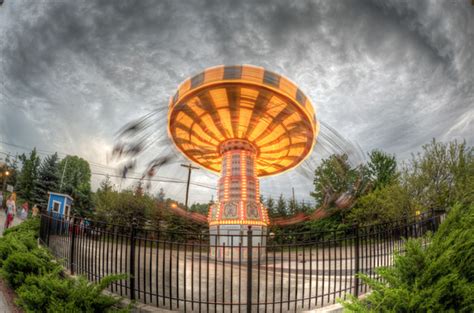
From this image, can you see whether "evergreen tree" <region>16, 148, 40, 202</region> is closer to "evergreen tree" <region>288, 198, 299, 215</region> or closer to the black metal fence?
"evergreen tree" <region>288, 198, 299, 215</region>

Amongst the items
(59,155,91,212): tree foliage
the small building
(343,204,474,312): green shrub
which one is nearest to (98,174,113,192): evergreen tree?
(59,155,91,212): tree foliage

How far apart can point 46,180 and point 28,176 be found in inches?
289

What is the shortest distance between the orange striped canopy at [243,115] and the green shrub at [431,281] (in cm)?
934

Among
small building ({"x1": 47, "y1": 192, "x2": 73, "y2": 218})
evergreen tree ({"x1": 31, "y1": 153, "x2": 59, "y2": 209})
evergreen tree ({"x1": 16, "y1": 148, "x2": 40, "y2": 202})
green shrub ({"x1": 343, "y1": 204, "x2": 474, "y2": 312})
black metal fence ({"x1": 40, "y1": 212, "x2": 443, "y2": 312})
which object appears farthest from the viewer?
evergreen tree ({"x1": 16, "y1": 148, "x2": 40, "y2": 202})

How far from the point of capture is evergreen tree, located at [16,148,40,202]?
36344 millimetres

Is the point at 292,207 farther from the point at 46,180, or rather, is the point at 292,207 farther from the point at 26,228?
the point at 26,228

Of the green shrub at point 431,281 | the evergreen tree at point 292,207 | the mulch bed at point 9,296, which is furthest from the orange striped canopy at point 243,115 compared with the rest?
the evergreen tree at point 292,207

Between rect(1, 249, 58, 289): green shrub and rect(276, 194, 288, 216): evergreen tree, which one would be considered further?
rect(276, 194, 288, 216): evergreen tree

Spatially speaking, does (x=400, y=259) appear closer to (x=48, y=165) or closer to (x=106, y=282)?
(x=106, y=282)

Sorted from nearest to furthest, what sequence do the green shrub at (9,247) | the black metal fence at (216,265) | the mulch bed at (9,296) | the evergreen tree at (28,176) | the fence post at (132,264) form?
the mulch bed at (9,296), the black metal fence at (216,265), the fence post at (132,264), the green shrub at (9,247), the evergreen tree at (28,176)

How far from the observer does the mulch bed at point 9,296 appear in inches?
175

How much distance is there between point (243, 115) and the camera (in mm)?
13375

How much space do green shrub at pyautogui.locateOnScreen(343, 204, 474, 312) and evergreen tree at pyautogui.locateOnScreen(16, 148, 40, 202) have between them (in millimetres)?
42333

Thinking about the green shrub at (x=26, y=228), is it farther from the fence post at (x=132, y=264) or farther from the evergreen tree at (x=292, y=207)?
the evergreen tree at (x=292, y=207)
